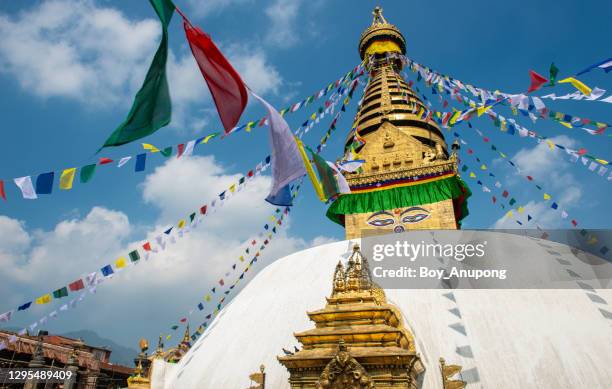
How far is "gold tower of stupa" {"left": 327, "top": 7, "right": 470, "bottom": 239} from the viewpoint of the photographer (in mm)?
12992

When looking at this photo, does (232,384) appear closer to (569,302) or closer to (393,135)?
(569,302)

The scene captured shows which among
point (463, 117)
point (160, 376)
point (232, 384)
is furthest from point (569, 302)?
point (160, 376)

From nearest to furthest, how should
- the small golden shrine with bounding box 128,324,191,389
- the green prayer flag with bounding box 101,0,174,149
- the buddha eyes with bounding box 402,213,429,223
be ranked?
the green prayer flag with bounding box 101,0,174,149
the small golden shrine with bounding box 128,324,191,389
the buddha eyes with bounding box 402,213,429,223

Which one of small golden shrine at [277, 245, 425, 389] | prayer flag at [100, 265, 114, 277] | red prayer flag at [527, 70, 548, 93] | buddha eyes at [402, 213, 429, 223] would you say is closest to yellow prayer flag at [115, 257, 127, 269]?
prayer flag at [100, 265, 114, 277]

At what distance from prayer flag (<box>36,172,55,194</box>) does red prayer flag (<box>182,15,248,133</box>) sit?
263 centimetres

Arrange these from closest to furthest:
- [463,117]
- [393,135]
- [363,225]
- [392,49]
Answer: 1. [463,117]
2. [363,225]
3. [393,135]
4. [392,49]

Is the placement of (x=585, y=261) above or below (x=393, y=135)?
below

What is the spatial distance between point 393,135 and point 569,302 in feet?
30.4

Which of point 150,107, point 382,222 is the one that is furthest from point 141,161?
point 382,222

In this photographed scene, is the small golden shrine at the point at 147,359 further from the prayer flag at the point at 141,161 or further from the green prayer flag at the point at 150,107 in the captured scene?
the green prayer flag at the point at 150,107

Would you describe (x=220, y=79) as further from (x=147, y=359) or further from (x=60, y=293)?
(x=147, y=359)

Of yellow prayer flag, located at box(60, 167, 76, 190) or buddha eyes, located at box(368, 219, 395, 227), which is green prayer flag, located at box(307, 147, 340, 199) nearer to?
yellow prayer flag, located at box(60, 167, 76, 190)

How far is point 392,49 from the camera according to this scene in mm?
18906

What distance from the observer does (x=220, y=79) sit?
354cm
